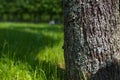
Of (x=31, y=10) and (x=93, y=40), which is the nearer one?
(x=93, y=40)

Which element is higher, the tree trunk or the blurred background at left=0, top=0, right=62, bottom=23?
the tree trunk

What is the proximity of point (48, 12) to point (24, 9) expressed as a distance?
2040mm

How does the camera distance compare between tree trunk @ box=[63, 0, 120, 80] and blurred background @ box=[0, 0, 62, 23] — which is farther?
blurred background @ box=[0, 0, 62, 23]

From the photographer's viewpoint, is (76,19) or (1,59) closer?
(76,19)

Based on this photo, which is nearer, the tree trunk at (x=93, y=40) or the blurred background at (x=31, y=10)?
the tree trunk at (x=93, y=40)

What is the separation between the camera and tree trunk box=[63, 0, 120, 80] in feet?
12.7

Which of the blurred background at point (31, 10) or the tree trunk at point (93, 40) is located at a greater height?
the tree trunk at point (93, 40)

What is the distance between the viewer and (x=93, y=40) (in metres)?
3.86

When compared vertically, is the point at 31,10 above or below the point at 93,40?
below

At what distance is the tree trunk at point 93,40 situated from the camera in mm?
3857

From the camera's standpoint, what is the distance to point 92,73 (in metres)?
3.86

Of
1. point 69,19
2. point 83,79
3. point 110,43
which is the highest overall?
point 69,19

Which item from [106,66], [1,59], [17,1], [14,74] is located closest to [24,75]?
[14,74]

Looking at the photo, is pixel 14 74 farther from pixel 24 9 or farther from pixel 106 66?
pixel 24 9
